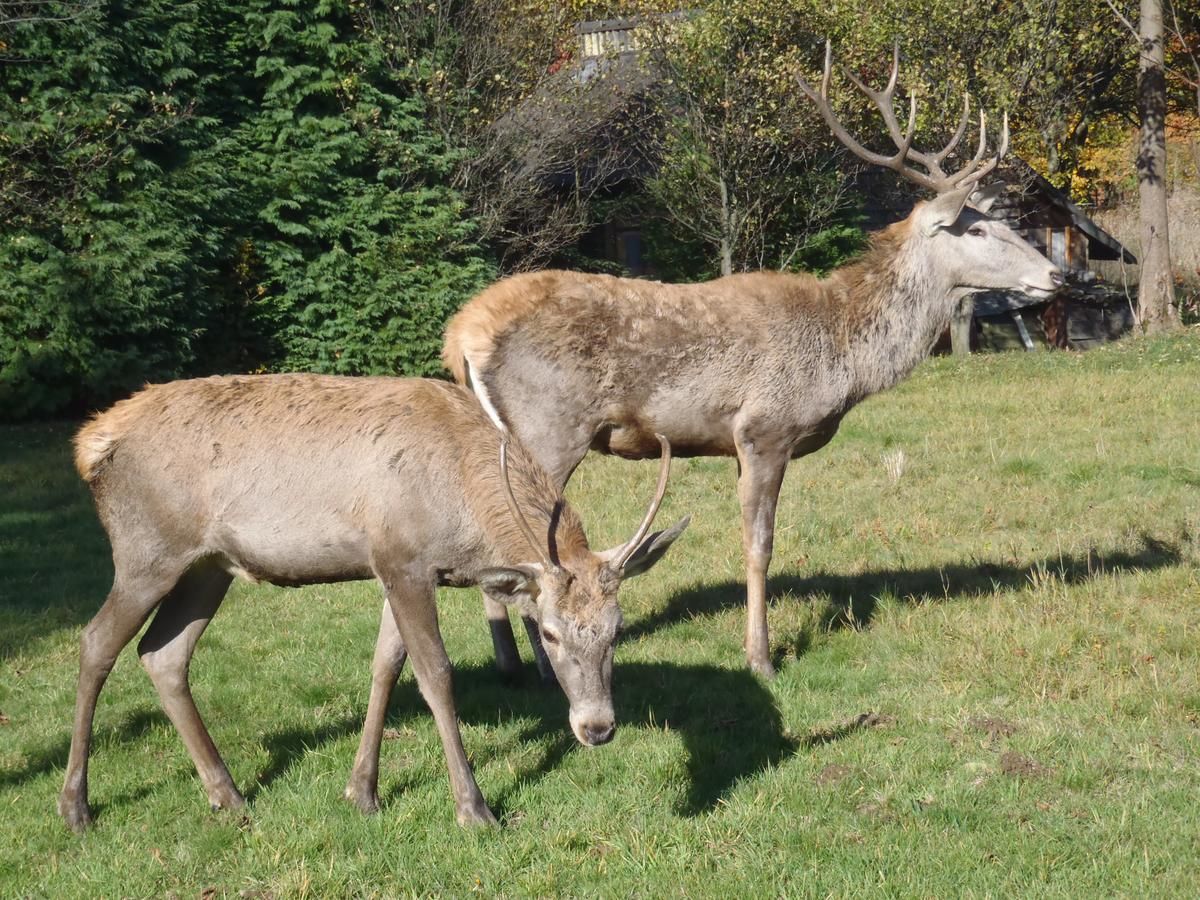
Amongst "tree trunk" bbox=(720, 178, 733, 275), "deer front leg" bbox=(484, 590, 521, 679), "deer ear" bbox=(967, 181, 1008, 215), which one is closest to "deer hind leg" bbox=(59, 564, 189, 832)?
"deer front leg" bbox=(484, 590, 521, 679)

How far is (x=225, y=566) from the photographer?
5613 millimetres

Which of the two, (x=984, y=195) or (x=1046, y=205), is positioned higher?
(x=984, y=195)

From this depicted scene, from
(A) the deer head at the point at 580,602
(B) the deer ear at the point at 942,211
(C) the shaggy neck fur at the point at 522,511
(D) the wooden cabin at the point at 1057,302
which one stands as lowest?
(D) the wooden cabin at the point at 1057,302

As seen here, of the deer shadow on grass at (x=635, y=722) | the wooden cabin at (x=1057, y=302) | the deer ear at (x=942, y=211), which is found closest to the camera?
the deer shadow on grass at (x=635, y=722)

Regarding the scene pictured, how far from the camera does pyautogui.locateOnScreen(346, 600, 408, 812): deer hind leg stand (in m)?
5.52

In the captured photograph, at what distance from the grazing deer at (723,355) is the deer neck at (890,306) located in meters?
0.01

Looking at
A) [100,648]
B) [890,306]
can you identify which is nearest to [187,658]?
[100,648]

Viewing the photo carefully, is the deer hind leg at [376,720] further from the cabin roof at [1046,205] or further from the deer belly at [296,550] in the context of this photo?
the cabin roof at [1046,205]

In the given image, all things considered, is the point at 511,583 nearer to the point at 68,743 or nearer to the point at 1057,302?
the point at 68,743

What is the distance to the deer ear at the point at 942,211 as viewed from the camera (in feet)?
26.6

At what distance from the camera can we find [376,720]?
221 inches

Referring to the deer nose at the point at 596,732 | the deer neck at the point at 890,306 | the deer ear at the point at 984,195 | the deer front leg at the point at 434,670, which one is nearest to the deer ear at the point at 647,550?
the deer nose at the point at 596,732

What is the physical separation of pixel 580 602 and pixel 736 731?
1.75m

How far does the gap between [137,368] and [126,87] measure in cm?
390
